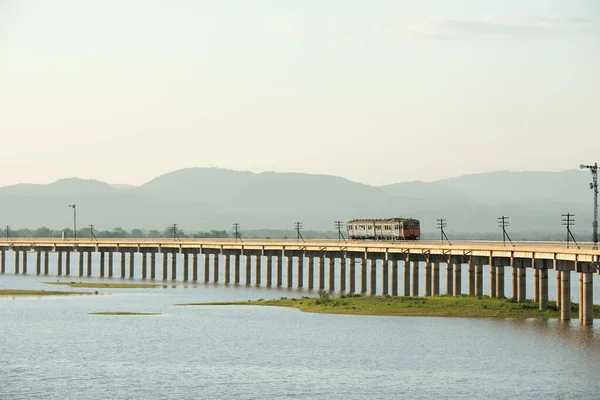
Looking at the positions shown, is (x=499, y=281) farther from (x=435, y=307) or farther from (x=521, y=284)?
(x=435, y=307)

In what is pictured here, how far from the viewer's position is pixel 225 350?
77.1 meters

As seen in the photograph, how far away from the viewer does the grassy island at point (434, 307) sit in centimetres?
9862

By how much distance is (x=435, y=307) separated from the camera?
335ft

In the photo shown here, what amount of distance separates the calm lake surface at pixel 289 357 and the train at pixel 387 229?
144 feet

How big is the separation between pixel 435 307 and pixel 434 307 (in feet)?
0.34

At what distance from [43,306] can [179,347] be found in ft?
131

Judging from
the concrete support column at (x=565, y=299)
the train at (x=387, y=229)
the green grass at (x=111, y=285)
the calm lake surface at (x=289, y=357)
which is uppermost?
the train at (x=387, y=229)

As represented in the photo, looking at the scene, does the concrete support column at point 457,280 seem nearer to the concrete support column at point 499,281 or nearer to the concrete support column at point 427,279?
the concrete support column at point 499,281

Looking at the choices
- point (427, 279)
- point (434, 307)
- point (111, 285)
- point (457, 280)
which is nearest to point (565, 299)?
point (434, 307)

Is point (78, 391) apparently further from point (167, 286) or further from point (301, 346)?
point (167, 286)

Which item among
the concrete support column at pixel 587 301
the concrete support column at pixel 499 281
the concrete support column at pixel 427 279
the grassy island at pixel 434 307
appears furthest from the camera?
the concrete support column at pixel 427 279

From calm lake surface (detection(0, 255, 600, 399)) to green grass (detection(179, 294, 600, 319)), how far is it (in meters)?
3.46

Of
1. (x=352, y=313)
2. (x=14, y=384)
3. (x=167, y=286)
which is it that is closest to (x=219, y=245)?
(x=167, y=286)

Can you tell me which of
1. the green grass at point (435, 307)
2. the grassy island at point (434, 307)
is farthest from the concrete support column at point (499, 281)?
the green grass at point (435, 307)
